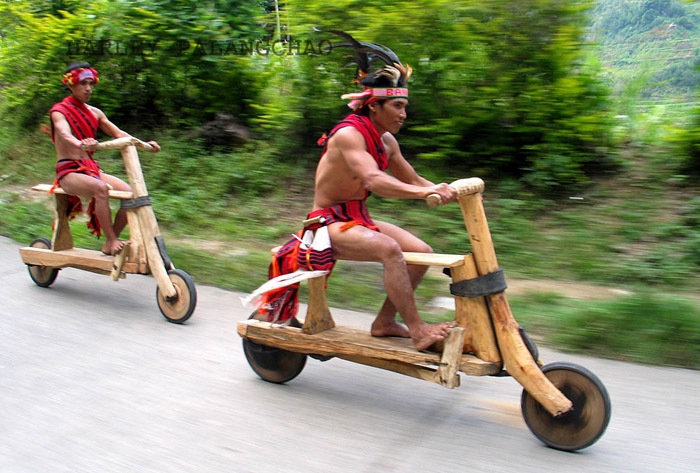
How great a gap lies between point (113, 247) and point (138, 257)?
28 cm

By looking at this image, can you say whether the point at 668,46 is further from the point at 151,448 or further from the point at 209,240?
the point at 151,448

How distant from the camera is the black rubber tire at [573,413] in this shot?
3.31 m

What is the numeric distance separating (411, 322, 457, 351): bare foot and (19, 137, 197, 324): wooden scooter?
2312 mm

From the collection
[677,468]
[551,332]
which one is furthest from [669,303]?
[677,468]

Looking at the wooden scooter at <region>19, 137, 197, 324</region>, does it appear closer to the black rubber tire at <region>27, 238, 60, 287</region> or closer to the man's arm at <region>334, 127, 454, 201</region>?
the black rubber tire at <region>27, 238, 60, 287</region>

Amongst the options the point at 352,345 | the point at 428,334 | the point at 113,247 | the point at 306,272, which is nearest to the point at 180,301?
the point at 113,247

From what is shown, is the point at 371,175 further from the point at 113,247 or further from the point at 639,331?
the point at 113,247

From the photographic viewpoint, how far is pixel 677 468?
328 centimetres

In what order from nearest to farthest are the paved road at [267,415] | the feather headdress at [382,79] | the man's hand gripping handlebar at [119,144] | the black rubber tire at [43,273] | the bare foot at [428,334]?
the paved road at [267,415]
the bare foot at [428,334]
the feather headdress at [382,79]
the man's hand gripping handlebar at [119,144]
the black rubber tire at [43,273]

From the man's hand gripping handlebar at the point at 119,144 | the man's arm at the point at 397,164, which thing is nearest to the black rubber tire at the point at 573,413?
the man's arm at the point at 397,164

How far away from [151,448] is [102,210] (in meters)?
2.95

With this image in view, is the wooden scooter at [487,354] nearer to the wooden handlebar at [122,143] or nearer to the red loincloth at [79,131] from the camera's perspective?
the wooden handlebar at [122,143]

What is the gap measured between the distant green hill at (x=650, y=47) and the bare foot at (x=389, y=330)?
414 cm

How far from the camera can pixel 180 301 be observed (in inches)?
218
